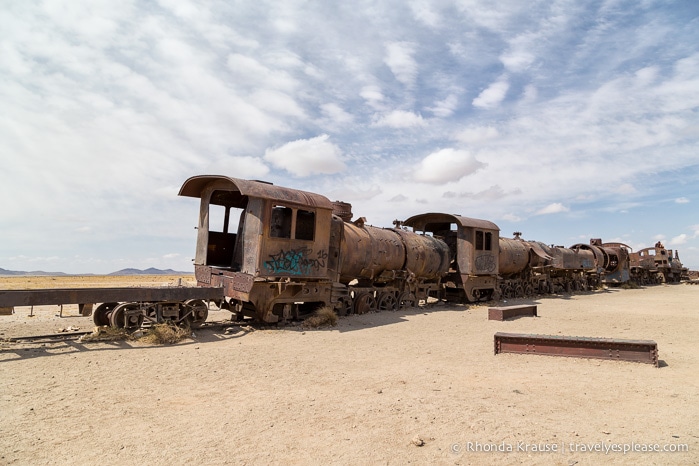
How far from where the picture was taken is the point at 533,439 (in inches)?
161

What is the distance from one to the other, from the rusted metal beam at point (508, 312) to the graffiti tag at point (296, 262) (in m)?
5.73

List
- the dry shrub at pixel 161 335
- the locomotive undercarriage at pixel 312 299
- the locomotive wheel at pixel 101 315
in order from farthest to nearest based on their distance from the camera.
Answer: the locomotive undercarriage at pixel 312 299 < the locomotive wheel at pixel 101 315 < the dry shrub at pixel 161 335

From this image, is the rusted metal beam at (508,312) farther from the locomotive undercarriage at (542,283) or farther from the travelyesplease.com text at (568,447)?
the travelyesplease.com text at (568,447)

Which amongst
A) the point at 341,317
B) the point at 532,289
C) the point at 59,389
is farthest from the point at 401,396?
→ the point at 532,289

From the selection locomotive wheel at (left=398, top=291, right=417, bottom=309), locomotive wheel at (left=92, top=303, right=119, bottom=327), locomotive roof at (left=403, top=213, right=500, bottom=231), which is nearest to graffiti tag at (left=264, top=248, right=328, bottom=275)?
locomotive wheel at (left=92, top=303, right=119, bottom=327)

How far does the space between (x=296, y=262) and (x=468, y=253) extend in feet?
31.9

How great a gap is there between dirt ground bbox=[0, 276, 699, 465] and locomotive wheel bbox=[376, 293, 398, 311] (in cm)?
620

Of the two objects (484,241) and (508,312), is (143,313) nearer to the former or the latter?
(508,312)

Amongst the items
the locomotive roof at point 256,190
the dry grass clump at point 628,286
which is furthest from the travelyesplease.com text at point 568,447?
the dry grass clump at point 628,286

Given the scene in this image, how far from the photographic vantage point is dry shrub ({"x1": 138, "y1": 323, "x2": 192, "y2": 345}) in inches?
331

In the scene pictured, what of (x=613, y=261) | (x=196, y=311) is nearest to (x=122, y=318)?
(x=196, y=311)

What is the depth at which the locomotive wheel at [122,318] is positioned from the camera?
872 cm

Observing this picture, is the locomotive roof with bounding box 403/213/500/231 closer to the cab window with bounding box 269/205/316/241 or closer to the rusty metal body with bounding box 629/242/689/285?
the cab window with bounding box 269/205/316/241

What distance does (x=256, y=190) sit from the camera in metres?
10.3
